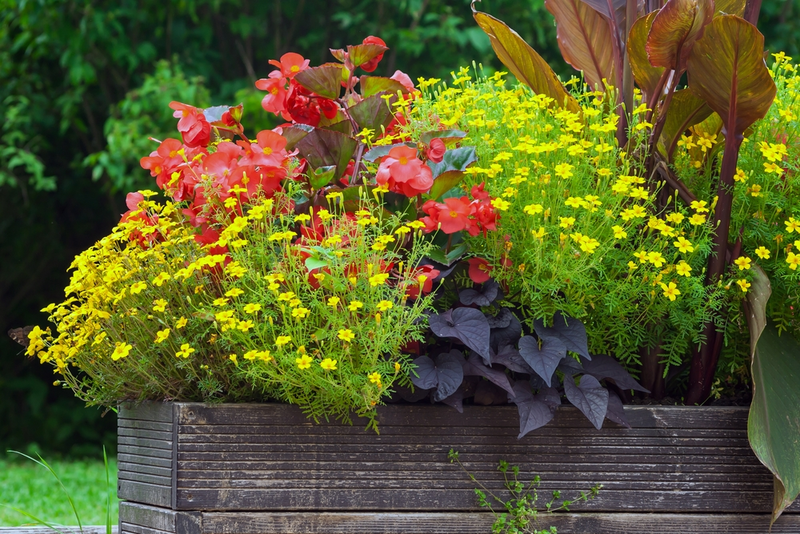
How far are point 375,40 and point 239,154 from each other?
0.41 m

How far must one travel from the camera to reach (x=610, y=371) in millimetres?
1419

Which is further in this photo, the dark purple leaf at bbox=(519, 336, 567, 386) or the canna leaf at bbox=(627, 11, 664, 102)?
the canna leaf at bbox=(627, 11, 664, 102)

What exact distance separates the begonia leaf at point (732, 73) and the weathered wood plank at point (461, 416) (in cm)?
57

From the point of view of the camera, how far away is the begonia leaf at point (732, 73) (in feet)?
4.50

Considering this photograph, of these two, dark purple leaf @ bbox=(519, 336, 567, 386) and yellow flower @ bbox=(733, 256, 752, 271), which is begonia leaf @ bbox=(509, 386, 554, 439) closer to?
dark purple leaf @ bbox=(519, 336, 567, 386)

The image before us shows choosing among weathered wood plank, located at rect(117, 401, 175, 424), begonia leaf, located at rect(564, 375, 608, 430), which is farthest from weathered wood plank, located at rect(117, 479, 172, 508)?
begonia leaf, located at rect(564, 375, 608, 430)

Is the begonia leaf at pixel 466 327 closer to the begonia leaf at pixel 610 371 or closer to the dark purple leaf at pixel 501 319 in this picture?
the dark purple leaf at pixel 501 319

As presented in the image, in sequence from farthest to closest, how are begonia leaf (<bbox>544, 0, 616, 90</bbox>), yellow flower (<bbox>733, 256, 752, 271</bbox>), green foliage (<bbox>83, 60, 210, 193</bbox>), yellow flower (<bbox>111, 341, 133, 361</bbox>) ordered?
green foliage (<bbox>83, 60, 210, 193</bbox>)
begonia leaf (<bbox>544, 0, 616, 90</bbox>)
yellow flower (<bbox>733, 256, 752, 271</bbox>)
yellow flower (<bbox>111, 341, 133, 361</bbox>)

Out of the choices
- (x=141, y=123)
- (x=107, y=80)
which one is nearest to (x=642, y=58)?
(x=141, y=123)

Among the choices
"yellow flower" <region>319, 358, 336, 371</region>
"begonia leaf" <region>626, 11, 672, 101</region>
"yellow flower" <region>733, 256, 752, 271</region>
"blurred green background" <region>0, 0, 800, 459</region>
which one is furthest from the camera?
"blurred green background" <region>0, 0, 800, 459</region>

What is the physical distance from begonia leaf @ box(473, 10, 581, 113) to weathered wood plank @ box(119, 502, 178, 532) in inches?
46.0

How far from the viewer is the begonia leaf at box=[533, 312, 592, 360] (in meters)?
1.33

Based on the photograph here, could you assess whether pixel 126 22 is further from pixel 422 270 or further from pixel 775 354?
pixel 775 354

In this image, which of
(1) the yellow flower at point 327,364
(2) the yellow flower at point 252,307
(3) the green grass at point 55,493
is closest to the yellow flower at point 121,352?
(2) the yellow flower at point 252,307
